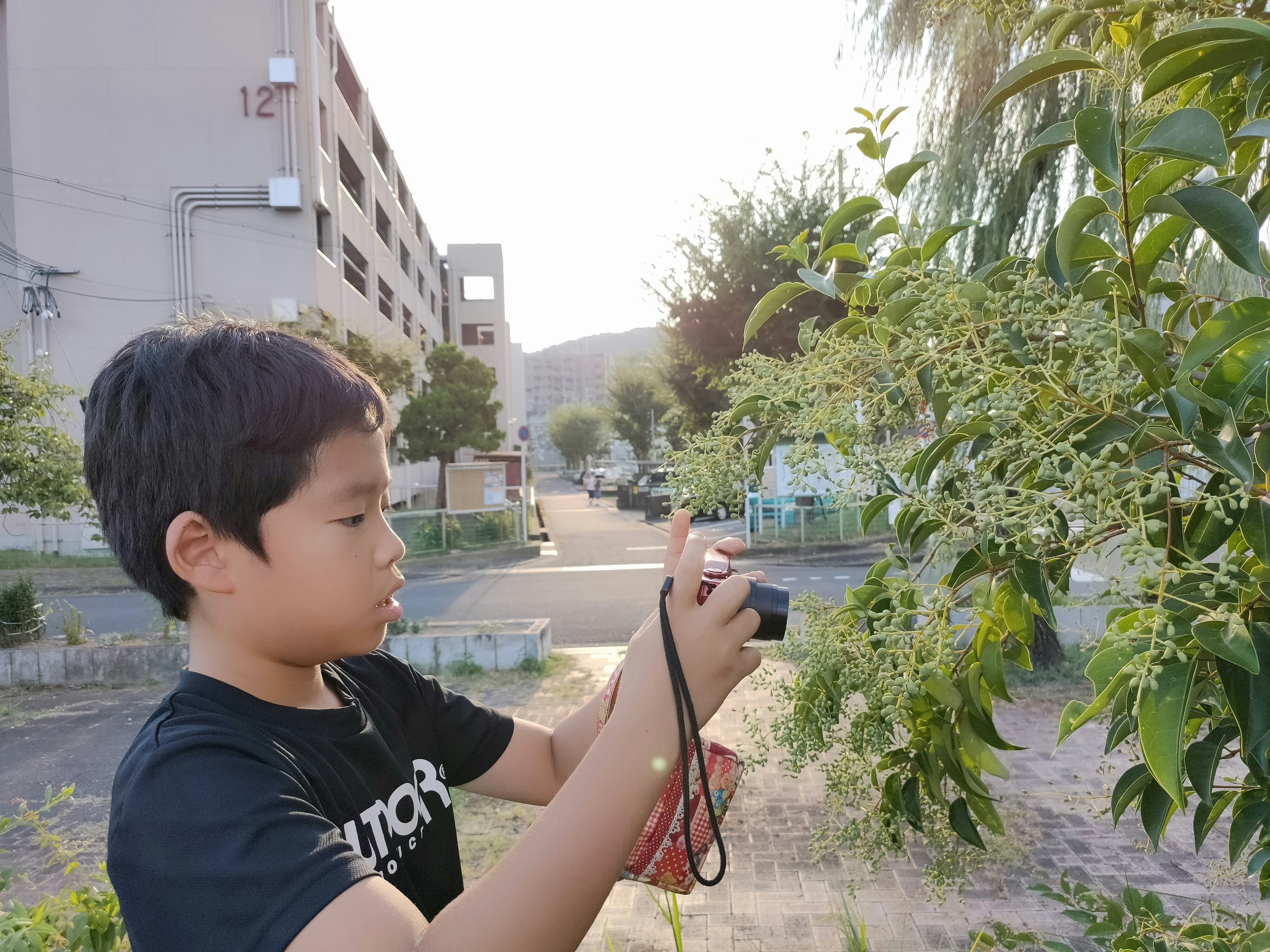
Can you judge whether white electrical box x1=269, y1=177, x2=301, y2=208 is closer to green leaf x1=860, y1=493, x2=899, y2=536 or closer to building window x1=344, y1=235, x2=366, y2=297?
building window x1=344, y1=235, x2=366, y2=297

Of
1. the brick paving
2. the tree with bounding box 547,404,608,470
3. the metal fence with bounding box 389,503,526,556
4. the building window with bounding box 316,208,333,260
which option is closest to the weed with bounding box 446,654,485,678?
the brick paving

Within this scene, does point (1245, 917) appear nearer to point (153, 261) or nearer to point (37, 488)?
point (37, 488)

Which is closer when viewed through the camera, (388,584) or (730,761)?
(388,584)

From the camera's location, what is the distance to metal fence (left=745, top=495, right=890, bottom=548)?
15578 mm

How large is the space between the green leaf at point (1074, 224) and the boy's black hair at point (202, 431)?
3.03ft

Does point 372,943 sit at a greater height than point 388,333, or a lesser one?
lesser

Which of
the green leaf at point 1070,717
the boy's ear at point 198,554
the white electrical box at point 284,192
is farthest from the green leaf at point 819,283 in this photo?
the white electrical box at point 284,192

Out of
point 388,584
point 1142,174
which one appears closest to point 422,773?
point 388,584

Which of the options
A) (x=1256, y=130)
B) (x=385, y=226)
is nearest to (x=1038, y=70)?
(x=1256, y=130)

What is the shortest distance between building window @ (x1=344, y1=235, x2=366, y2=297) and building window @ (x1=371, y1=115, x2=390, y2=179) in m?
5.03

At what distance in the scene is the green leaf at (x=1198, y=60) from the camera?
868 mm

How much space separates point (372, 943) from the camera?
2.73 ft

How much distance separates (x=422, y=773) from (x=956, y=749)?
893 mm

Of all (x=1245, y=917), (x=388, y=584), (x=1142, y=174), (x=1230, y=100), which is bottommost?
(x=1245, y=917)
